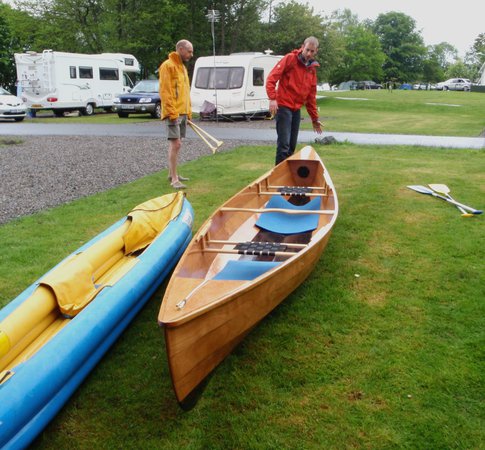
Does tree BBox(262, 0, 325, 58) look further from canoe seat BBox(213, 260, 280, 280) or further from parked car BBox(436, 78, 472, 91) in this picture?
parked car BBox(436, 78, 472, 91)

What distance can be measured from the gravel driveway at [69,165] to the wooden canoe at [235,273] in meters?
3.20

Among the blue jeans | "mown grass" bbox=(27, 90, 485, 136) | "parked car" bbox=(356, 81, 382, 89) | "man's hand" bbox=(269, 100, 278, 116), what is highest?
"parked car" bbox=(356, 81, 382, 89)

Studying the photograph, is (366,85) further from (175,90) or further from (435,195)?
(175,90)

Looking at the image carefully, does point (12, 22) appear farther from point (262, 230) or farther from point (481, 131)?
point (262, 230)

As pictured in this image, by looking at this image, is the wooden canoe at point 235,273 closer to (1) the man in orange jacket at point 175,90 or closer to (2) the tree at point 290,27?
(1) the man in orange jacket at point 175,90

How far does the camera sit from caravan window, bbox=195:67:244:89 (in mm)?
18359

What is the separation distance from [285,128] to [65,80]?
58.3 feet

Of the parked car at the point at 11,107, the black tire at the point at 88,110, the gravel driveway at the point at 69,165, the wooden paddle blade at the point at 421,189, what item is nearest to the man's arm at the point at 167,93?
the gravel driveway at the point at 69,165

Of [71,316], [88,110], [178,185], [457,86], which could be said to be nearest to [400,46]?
[457,86]

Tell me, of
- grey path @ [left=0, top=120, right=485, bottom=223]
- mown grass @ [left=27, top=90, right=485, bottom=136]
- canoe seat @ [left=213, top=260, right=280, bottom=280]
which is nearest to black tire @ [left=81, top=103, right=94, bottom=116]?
mown grass @ [left=27, top=90, right=485, bottom=136]

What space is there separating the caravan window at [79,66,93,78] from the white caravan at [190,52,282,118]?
6.67 m

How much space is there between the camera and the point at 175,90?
→ 22.5 feet

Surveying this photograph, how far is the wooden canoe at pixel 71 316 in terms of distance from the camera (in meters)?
2.35

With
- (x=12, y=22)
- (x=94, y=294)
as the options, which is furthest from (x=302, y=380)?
(x=12, y=22)
